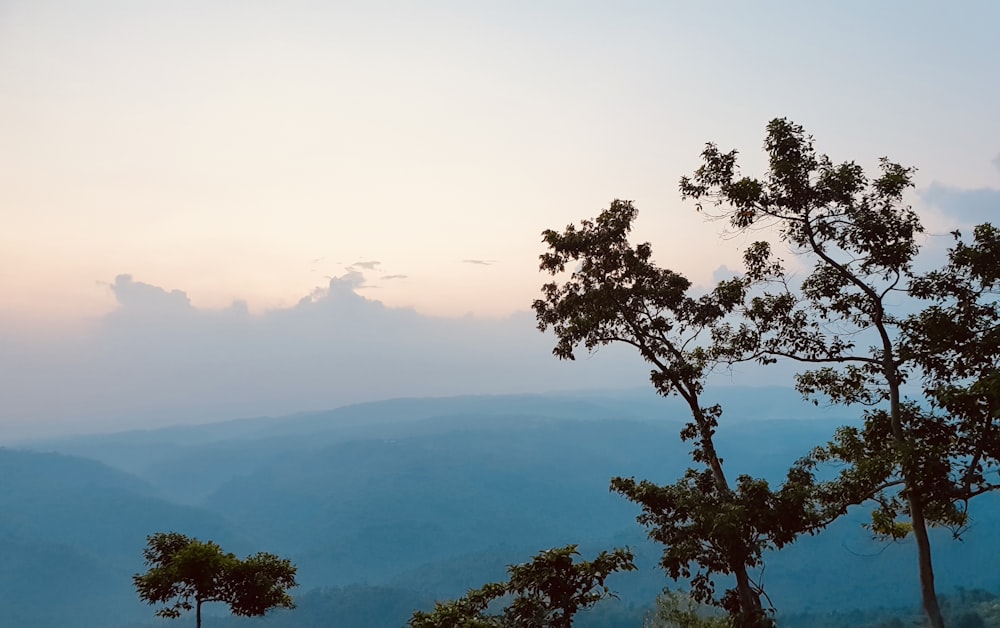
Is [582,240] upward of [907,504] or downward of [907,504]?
upward

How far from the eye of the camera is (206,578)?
1509 cm

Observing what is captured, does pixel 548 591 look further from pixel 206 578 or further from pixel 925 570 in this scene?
pixel 206 578

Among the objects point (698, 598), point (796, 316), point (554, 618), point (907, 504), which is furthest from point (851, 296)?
point (554, 618)

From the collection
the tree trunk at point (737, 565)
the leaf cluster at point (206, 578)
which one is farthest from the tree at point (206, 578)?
the tree trunk at point (737, 565)

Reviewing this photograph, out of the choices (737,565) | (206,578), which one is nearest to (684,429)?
(737,565)

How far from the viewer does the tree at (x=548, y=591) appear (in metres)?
12.2

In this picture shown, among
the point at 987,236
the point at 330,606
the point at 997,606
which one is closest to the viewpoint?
the point at 987,236

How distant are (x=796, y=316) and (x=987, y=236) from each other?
3503mm

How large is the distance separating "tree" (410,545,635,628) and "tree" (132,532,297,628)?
5.29 meters

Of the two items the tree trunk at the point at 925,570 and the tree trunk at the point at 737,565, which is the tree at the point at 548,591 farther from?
the tree trunk at the point at 925,570

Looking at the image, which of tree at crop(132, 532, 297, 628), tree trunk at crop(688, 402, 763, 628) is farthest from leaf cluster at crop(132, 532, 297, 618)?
tree trunk at crop(688, 402, 763, 628)

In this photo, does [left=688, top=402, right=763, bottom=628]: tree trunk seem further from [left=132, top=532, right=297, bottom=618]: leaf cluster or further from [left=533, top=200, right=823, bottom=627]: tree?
[left=132, top=532, right=297, bottom=618]: leaf cluster

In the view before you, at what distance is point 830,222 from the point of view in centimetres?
1253

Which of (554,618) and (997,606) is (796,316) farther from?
(997,606)
